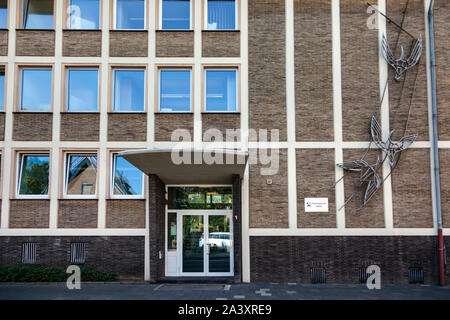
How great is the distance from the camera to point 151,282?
40.3ft

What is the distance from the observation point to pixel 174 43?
528 inches

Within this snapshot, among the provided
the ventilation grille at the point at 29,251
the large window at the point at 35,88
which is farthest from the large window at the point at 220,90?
the ventilation grille at the point at 29,251

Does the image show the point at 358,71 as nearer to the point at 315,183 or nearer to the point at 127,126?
the point at 315,183

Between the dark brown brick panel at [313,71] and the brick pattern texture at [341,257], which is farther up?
the dark brown brick panel at [313,71]

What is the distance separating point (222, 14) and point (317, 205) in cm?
647

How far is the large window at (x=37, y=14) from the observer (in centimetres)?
1379

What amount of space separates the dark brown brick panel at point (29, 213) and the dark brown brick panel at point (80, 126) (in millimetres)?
2044

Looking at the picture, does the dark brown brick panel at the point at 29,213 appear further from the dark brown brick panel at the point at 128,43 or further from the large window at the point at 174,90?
the dark brown brick panel at the point at 128,43

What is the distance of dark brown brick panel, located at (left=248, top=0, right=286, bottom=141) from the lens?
13.0m

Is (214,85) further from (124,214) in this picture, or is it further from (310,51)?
(124,214)

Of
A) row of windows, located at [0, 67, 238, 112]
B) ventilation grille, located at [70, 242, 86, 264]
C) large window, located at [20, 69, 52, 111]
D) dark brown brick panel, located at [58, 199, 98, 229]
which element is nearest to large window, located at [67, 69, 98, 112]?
row of windows, located at [0, 67, 238, 112]

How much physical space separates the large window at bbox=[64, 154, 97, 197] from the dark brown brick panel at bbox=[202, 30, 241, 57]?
4.67 meters

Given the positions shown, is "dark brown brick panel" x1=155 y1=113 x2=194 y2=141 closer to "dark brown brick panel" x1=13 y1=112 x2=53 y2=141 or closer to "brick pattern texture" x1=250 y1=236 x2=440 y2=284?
"dark brown brick panel" x1=13 y1=112 x2=53 y2=141

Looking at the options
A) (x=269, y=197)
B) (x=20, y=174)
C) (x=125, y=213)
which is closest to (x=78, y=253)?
(x=125, y=213)
